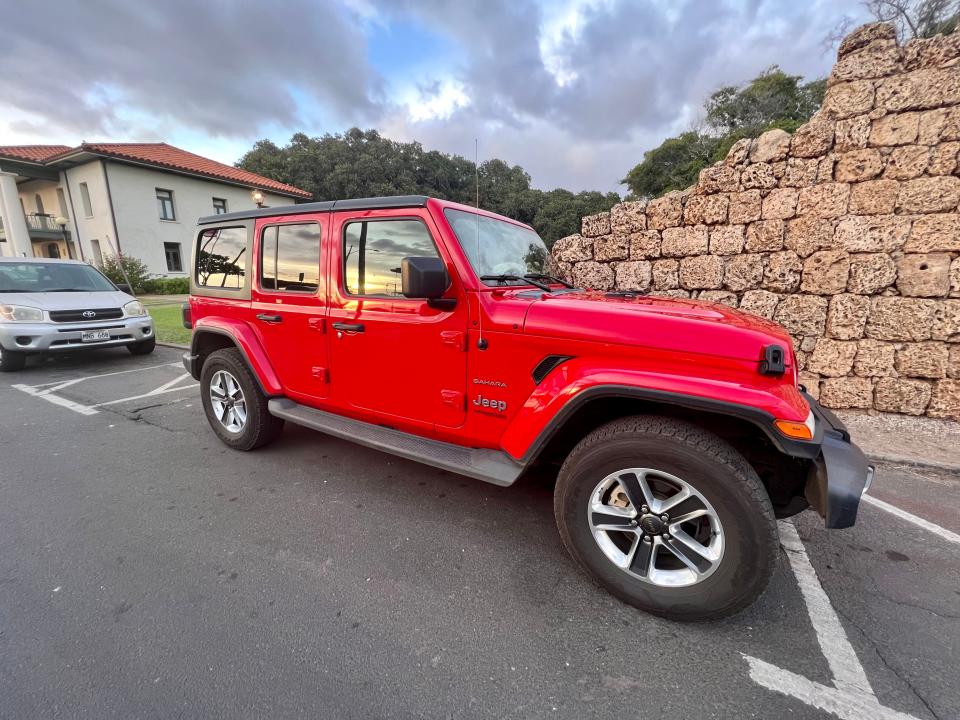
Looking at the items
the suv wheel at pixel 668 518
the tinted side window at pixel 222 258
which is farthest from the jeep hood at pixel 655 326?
the tinted side window at pixel 222 258

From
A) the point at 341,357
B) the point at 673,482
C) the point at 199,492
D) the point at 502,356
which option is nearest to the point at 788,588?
the point at 673,482

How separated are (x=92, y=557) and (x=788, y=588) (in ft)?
12.5

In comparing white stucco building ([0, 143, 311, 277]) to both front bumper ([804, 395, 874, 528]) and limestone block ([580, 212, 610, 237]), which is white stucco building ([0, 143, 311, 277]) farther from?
front bumper ([804, 395, 874, 528])

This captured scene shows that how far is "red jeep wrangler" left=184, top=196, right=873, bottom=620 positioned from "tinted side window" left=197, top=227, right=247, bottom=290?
229 millimetres

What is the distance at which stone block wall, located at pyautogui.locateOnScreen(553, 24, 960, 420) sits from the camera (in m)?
4.26

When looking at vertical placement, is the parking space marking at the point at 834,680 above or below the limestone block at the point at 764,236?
below

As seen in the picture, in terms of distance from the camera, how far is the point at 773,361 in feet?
5.73

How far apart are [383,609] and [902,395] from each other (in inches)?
229

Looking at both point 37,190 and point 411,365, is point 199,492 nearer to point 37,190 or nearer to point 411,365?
point 411,365

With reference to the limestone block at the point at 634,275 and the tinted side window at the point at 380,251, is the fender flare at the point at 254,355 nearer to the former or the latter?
the tinted side window at the point at 380,251

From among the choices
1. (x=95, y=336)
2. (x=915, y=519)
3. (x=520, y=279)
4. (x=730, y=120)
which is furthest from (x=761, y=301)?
(x=730, y=120)

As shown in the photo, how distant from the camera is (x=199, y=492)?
10.0 ft

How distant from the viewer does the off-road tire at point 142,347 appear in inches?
284

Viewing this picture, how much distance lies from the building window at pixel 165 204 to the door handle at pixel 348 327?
2570 cm
